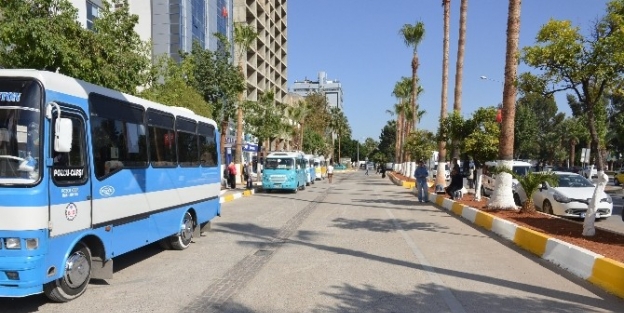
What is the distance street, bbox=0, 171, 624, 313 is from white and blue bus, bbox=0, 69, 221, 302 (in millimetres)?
538

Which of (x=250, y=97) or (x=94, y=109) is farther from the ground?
(x=250, y=97)

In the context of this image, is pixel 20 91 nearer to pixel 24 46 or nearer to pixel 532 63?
pixel 24 46

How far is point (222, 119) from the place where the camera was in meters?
30.3

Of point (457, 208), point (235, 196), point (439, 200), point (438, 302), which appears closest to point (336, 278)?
point (438, 302)

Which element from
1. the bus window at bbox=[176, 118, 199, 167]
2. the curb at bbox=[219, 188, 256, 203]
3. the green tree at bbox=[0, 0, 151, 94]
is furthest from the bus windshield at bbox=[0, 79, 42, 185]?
the curb at bbox=[219, 188, 256, 203]

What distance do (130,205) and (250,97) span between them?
62793 millimetres

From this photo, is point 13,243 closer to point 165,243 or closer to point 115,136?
point 115,136

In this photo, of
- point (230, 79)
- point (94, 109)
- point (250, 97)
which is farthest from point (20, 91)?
point (250, 97)

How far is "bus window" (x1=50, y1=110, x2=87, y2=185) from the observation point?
5.79 meters

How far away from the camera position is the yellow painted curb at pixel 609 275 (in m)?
6.77

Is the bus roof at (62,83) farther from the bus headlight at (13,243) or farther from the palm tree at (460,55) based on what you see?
the palm tree at (460,55)

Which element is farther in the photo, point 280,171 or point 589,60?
point 280,171

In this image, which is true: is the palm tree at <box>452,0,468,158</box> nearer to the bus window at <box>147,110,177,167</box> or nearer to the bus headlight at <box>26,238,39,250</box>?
the bus window at <box>147,110,177,167</box>

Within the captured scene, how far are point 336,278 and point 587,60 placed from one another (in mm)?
7135
